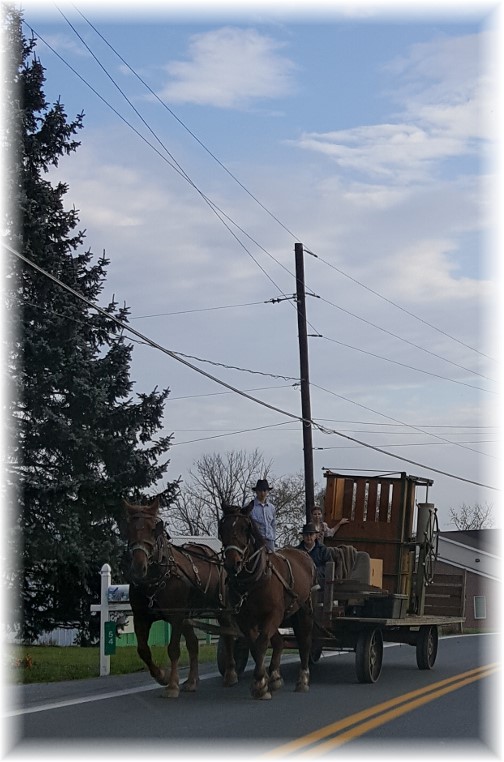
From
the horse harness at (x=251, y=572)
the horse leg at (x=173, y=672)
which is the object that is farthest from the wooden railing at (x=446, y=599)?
the horse leg at (x=173, y=672)

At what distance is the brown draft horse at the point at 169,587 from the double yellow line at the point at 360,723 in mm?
2513

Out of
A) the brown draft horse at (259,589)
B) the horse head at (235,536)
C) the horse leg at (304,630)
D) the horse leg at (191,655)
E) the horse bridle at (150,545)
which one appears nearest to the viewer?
the horse head at (235,536)

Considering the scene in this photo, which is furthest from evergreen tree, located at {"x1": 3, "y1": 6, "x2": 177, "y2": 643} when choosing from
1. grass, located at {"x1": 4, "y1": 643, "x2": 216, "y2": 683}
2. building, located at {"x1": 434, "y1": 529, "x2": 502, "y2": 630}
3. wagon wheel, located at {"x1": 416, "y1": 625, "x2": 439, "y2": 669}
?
building, located at {"x1": 434, "y1": 529, "x2": 502, "y2": 630}

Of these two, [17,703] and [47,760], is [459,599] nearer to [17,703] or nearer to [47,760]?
[17,703]

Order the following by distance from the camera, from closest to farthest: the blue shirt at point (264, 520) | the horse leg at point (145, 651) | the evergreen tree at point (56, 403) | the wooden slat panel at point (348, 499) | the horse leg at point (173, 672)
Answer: the horse leg at point (173, 672) < the horse leg at point (145, 651) < the blue shirt at point (264, 520) < the wooden slat panel at point (348, 499) < the evergreen tree at point (56, 403)

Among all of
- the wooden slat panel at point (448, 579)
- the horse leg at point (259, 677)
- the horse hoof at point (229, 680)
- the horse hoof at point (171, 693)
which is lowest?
the horse hoof at point (229, 680)

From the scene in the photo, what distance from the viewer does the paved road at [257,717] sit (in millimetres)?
9594

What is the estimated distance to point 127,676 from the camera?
53.4 feet

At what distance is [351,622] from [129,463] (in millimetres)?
10431

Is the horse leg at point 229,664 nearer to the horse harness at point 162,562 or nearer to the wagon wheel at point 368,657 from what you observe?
the horse harness at point 162,562

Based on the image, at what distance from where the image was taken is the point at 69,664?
18.6 meters

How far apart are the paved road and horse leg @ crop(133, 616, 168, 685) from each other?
9.1 inches

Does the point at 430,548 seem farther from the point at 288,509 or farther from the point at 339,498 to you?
the point at 288,509

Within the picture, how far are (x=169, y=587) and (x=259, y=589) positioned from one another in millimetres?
1171
